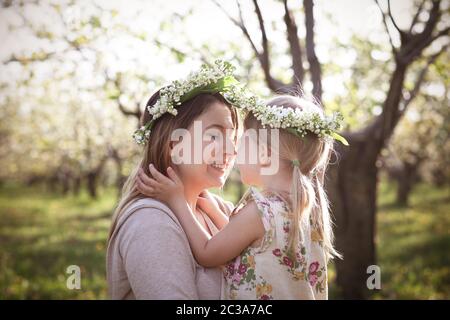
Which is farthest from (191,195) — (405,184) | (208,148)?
(405,184)

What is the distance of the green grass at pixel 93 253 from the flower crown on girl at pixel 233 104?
4725 millimetres

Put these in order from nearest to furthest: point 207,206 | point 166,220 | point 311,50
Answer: point 166,220 < point 207,206 < point 311,50

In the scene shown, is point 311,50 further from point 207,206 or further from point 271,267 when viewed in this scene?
point 271,267

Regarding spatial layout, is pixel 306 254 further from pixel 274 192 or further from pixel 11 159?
pixel 11 159

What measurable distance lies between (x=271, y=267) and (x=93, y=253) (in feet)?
26.8

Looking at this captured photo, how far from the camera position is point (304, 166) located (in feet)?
8.83

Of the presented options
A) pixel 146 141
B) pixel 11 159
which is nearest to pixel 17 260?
pixel 146 141

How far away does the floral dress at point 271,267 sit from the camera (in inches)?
95.5

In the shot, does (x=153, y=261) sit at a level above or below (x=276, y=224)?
below

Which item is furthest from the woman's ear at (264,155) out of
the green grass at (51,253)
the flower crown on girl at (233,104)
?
the green grass at (51,253)

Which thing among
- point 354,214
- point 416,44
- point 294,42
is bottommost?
point 354,214

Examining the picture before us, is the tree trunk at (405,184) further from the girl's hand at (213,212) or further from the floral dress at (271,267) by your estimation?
the floral dress at (271,267)
